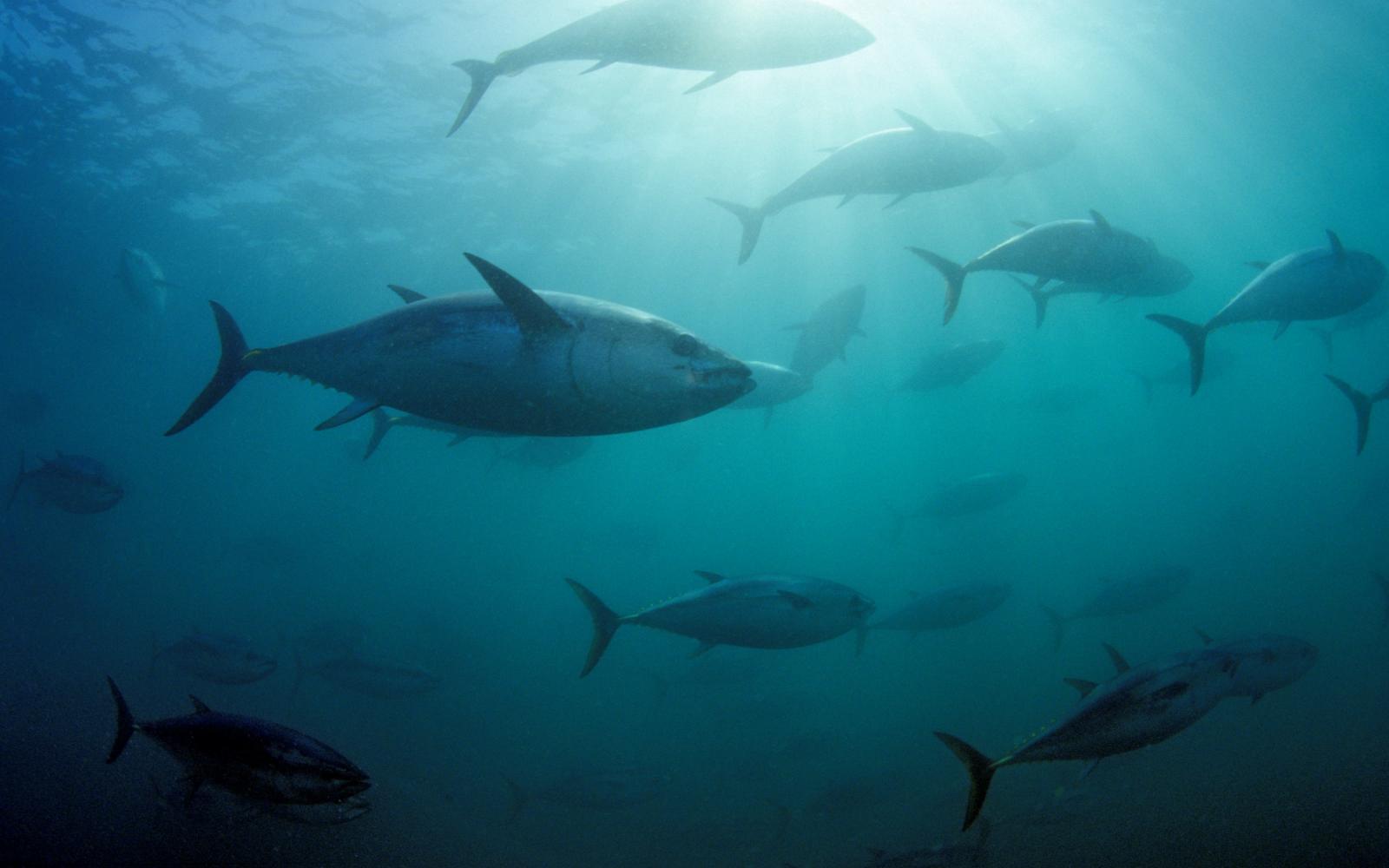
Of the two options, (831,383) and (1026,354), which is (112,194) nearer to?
(831,383)

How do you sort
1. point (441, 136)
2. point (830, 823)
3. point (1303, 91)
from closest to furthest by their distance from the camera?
point (830, 823) → point (441, 136) → point (1303, 91)

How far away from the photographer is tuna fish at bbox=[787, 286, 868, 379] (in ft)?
28.8

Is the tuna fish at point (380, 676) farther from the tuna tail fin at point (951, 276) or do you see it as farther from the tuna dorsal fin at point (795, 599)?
the tuna tail fin at point (951, 276)

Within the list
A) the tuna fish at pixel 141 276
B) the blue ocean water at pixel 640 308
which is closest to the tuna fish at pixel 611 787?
the blue ocean water at pixel 640 308

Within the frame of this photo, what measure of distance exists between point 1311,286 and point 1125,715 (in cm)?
348

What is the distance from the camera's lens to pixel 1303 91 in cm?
1973

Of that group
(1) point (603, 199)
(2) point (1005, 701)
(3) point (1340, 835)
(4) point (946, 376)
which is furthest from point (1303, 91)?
(3) point (1340, 835)

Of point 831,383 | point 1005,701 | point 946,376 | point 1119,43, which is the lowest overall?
point 831,383

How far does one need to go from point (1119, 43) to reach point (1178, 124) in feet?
21.5

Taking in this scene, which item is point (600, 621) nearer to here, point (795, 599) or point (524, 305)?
point (795, 599)

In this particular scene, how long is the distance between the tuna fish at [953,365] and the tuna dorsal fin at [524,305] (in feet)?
31.2

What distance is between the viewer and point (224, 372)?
285 cm

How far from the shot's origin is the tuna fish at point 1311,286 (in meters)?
4.30

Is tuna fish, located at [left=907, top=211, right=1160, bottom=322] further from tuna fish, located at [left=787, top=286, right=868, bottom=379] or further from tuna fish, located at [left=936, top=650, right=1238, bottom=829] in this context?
tuna fish, located at [left=787, top=286, right=868, bottom=379]
